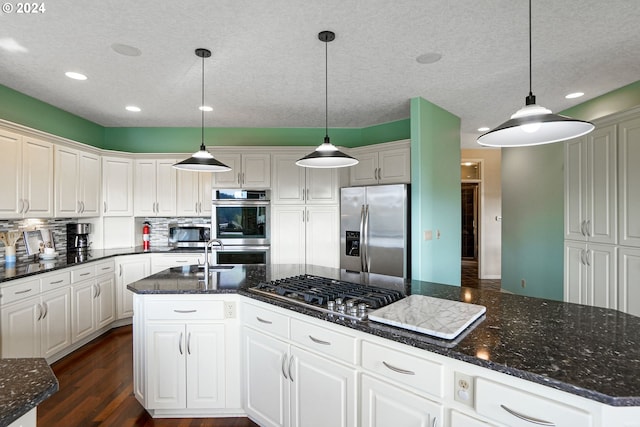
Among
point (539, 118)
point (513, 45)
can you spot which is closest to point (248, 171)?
point (513, 45)

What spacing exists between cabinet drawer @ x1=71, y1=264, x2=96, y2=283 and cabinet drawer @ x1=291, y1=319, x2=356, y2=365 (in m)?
2.70

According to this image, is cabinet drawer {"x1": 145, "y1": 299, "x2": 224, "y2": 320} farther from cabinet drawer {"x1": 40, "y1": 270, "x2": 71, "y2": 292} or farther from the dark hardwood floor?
cabinet drawer {"x1": 40, "y1": 270, "x2": 71, "y2": 292}

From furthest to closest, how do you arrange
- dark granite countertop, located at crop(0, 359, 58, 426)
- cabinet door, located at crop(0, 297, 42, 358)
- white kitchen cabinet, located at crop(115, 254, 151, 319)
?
white kitchen cabinet, located at crop(115, 254, 151, 319), cabinet door, located at crop(0, 297, 42, 358), dark granite countertop, located at crop(0, 359, 58, 426)

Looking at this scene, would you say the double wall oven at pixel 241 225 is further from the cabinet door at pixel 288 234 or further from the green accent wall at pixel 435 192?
the green accent wall at pixel 435 192

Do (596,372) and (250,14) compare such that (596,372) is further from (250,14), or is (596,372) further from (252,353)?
(250,14)

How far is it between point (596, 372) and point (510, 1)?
1.99 metres

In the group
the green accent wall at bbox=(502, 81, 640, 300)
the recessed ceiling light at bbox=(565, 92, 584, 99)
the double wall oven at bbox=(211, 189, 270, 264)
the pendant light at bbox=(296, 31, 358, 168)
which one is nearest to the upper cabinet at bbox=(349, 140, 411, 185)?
the double wall oven at bbox=(211, 189, 270, 264)

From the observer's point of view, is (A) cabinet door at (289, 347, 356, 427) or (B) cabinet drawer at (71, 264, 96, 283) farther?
(B) cabinet drawer at (71, 264, 96, 283)

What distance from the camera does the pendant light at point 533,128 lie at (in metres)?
1.29

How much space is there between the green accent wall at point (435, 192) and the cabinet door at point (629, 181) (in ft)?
5.16

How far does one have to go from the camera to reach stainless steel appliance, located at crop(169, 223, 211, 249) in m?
4.68

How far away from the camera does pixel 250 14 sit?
6.67 ft

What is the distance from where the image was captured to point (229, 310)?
2162 mm

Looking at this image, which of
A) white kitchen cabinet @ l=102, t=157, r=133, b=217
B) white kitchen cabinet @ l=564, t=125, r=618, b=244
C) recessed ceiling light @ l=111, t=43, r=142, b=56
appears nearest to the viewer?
recessed ceiling light @ l=111, t=43, r=142, b=56
